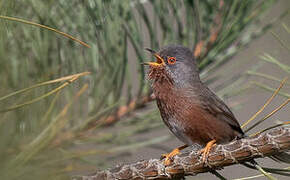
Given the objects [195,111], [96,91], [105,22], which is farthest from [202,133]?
[105,22]

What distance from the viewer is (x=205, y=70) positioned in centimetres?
262

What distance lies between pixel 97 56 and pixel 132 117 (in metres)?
0.45

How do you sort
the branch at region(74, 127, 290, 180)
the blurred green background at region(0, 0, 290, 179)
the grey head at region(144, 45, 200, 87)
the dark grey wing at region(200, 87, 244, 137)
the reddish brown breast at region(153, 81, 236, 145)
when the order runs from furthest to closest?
1. the dark grey wing at region(200, 87, 244, 137)
2. the grey head at region(144, 45, 200, 87)
3. the reddish brown breast at region(153, 81, 236, 145)
4. the blurred green background at region(0, 0, 290, 179)
5. the branch at region(74, 127, 290, 180)

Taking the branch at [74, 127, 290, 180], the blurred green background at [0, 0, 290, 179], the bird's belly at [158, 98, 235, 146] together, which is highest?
the blurred green background at [0, 0, 290, 179]

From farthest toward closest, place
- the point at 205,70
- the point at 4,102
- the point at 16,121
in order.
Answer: the point at 205,70 < the point at 16,121 < the point at 4,102

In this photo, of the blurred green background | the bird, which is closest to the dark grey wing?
the bird

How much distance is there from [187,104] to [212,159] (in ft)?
4.79

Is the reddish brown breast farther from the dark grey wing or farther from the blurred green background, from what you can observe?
the blurred green background

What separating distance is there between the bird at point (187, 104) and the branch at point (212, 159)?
976 millimetres

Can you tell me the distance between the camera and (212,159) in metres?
1.73

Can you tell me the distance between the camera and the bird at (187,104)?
9.91ft

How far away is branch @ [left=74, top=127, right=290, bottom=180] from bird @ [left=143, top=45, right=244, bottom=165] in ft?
3.20

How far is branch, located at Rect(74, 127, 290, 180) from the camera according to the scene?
154cm

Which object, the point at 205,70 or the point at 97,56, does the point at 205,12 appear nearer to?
the point at 205,70
